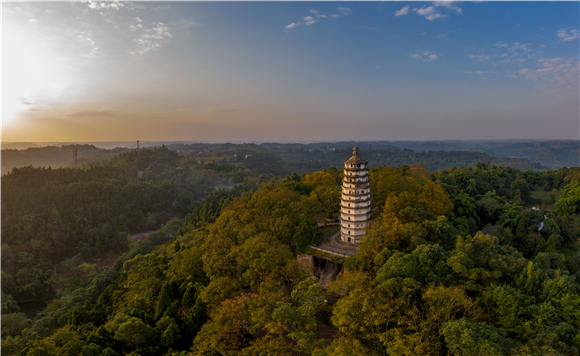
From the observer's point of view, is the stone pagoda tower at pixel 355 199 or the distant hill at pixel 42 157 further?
→ the distant hill at pixel 42 157

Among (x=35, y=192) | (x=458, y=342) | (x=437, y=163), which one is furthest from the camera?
(x=437, y=163)

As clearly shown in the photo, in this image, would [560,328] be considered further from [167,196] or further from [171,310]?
[167,196]

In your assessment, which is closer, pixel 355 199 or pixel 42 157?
pixel 355 199

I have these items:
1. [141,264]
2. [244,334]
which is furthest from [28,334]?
[244,334]

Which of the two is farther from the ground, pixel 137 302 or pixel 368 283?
pixel 368 283

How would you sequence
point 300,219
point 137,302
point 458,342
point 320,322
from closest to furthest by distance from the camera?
point 458,342 → point 320,322 → point 137,302 → point 300,219

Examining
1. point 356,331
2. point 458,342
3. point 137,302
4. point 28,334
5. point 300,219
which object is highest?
point 300,219

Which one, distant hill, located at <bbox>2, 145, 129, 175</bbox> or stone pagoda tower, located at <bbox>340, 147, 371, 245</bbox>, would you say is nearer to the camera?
stone pagoda tower, located at <bbox>340, 147, 371, 245</bbox>

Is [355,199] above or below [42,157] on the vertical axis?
below
